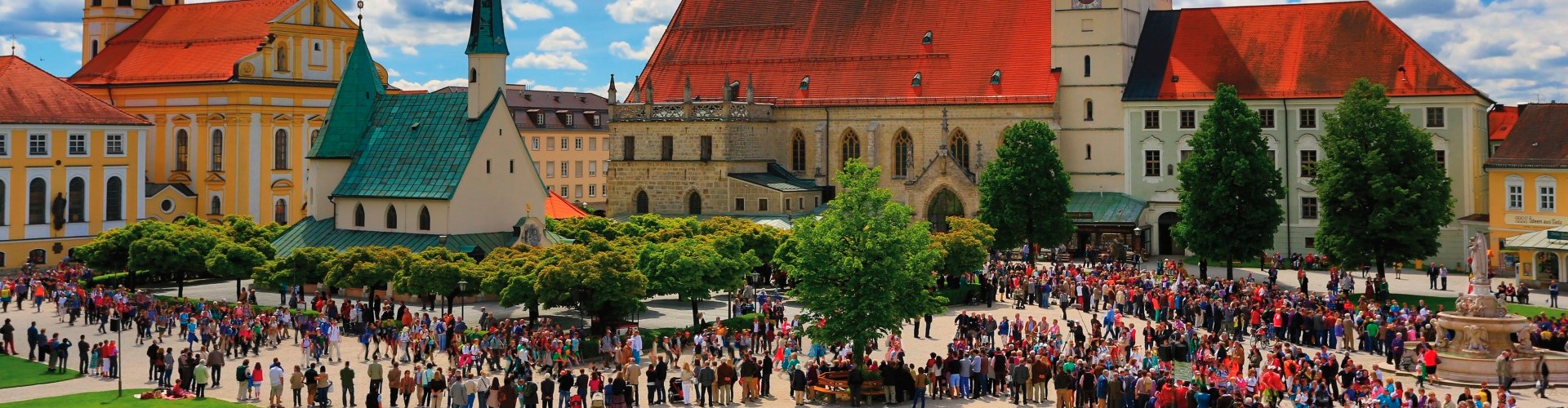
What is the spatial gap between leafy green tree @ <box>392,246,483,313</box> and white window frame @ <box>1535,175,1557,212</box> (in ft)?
126

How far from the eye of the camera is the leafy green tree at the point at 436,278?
4831 centimetres

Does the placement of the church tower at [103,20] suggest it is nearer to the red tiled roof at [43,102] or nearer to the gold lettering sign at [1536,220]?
the red tiled roof at [43,102]

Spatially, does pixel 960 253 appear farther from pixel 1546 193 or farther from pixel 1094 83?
pixel 1546 193

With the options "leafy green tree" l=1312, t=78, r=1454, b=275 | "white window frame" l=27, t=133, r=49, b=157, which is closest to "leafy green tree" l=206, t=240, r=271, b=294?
"white window frame" l=27, t=133, r=49, b=157

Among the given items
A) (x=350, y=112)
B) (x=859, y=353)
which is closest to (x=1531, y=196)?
(x=859, y=353)

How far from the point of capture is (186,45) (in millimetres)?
84812

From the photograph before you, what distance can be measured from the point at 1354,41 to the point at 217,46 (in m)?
56.3

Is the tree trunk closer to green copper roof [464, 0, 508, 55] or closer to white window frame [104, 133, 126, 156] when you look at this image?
green copper roof [464, 0, 508, 55]

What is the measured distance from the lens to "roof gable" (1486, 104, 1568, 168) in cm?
5844

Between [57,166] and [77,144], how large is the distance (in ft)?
4.35

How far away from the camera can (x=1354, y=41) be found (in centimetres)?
6788

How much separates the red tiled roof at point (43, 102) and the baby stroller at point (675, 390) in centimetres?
4624

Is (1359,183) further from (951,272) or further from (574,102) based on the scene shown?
(574,102)

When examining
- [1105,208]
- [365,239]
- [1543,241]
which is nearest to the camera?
[1543,241]
